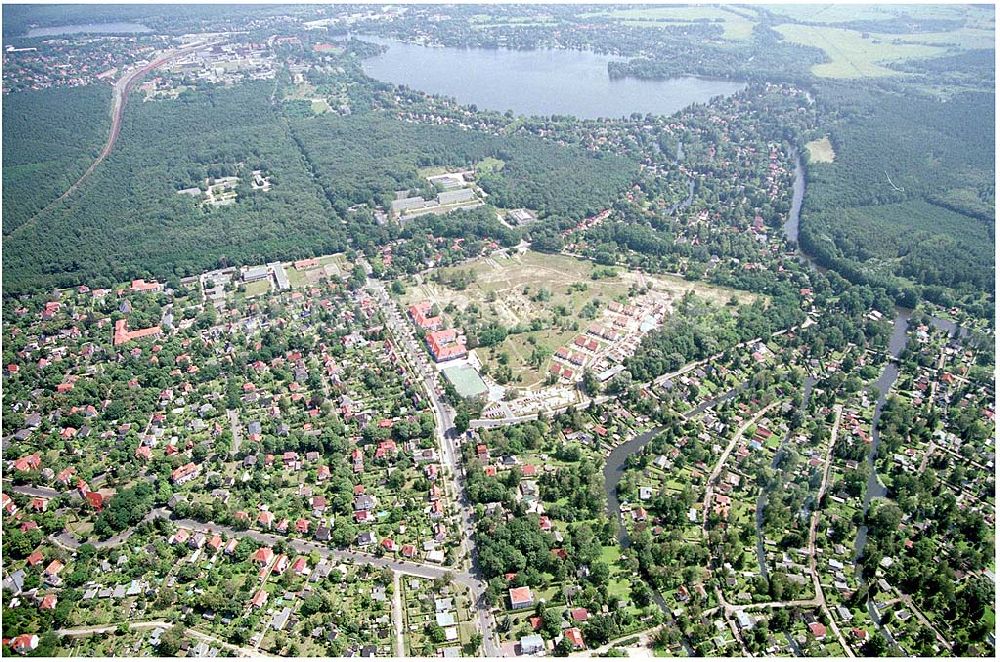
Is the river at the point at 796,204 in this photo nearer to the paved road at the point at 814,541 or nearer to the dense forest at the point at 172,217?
the paved road at the point at 814,541

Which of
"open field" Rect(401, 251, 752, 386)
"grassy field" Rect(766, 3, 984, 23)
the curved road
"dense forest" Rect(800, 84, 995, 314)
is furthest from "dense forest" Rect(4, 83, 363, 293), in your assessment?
"grassy field" Rect(766, 3, 984, 23)

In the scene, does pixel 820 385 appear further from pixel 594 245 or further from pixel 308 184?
pixel 308 184

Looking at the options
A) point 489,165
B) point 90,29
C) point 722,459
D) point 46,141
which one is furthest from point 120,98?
point 722,459

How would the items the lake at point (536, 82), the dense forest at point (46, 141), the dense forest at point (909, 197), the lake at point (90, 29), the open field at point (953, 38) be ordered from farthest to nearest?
1. the lake at point (90, 29)
2. the open field at point (953, 38)
3. the lake at point (536, 82)
4. the dense forest at point (46, 141)
5. the dense forest at point (909, 197)

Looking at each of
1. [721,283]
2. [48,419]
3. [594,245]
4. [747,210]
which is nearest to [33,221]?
[48,419]

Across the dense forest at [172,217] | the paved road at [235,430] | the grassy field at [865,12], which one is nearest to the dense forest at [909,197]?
the dense forest at [172,217]
